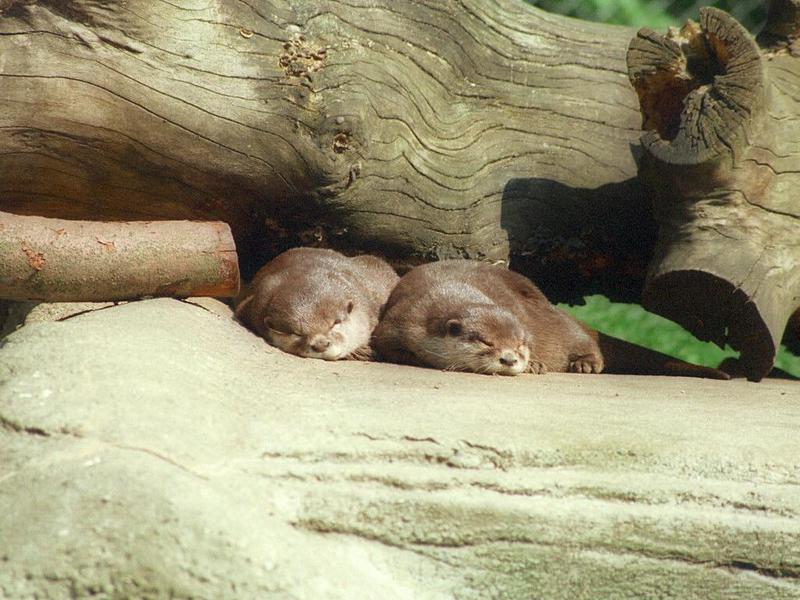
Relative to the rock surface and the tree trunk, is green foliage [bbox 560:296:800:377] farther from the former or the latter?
the rock surface

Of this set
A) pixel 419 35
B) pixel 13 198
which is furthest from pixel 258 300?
pixel 419 35

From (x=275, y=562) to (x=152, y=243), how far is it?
1497 mm

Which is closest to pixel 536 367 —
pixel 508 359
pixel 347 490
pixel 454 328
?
pixel 508 359

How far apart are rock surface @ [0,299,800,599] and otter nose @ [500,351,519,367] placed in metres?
0.92

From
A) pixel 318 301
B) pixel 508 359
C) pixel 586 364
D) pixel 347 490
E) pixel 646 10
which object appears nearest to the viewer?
pixel 347 490

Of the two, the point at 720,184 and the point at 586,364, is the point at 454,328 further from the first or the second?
the point at 720,184

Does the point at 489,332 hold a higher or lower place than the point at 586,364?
higher

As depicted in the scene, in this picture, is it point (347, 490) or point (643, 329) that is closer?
point (347, 490)

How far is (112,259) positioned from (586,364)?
1.81 metres

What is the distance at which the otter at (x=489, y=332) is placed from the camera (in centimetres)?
343

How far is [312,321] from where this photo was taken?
11.3 ft

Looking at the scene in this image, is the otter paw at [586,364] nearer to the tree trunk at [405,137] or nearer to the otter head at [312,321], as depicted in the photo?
the tree trunk at [405,137]

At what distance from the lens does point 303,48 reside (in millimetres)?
3191

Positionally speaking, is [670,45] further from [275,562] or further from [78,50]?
[275,562]
